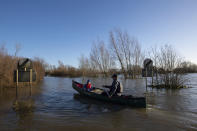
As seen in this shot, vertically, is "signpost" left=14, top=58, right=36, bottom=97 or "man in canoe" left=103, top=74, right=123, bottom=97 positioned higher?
"signpost" left=14, top=58, right=36, bottom=97

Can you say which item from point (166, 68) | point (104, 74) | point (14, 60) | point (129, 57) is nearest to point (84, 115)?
point (166, 68)

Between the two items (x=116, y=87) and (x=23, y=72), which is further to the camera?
(x=23, y=72)

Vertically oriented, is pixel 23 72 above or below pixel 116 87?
above

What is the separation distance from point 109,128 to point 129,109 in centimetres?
281

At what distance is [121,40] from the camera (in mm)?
32875

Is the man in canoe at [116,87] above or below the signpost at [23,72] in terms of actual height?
below

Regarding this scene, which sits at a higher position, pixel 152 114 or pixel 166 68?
pixel 166 68

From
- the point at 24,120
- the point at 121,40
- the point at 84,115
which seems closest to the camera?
the point at 24,120

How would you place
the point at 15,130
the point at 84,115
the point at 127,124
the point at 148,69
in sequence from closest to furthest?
the point at 15,130, the point at 127,124, the point at 84,115, the point at 148,69

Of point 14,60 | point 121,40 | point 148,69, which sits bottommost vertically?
point 148,69

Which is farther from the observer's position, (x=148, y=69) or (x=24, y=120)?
(x=148, y=69)

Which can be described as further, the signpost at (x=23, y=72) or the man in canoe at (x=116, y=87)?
the signpost at (x=23, y=72)

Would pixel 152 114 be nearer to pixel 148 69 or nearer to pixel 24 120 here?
pixel 24 120

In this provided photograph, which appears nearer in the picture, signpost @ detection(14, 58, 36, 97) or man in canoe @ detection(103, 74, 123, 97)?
man in canoe @ detection(103, 74, 123, 97)
